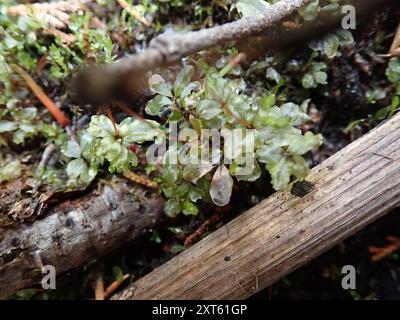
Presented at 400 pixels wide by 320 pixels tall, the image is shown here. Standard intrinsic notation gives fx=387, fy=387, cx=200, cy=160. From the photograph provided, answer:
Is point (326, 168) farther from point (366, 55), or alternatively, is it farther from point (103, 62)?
point (103, 62)

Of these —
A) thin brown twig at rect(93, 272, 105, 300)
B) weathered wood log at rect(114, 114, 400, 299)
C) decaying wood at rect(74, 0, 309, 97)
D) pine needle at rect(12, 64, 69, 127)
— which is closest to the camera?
decaying wood at rect(74, 0, 309, 97)

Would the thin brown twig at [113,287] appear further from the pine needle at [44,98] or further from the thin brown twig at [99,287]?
the pine needle at [44,98]

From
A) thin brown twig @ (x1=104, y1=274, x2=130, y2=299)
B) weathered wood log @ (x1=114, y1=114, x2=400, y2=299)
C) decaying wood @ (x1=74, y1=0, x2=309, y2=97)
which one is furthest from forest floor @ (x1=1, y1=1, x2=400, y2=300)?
decaying wood @ (x1=74, y1=0, x2=309, y2=97)

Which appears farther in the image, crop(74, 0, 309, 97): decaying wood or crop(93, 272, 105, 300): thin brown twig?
crop(93, 272, 105, 300): thin brown twig

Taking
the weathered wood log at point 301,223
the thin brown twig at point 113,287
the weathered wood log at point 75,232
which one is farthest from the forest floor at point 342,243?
the weathered wood log at point 301,223

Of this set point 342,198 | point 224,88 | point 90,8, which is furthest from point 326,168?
point 90,8

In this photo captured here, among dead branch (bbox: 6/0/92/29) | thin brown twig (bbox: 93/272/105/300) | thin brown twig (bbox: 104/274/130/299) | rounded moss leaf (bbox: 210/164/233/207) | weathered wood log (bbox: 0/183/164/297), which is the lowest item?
thin brown twig (bbox: 104/274/130/299)

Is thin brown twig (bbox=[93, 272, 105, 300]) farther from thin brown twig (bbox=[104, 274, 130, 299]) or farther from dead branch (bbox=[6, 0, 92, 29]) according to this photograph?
dead branch (bbox=[6, 0, 92, 29])

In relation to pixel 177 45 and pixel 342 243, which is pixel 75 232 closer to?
pixel 177 45
